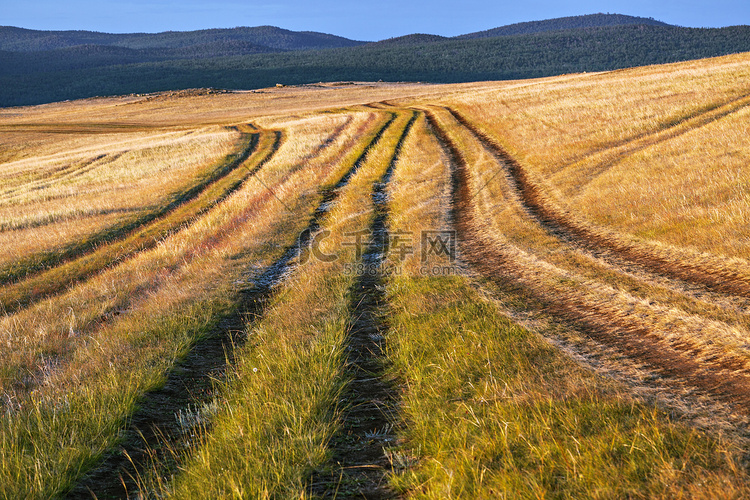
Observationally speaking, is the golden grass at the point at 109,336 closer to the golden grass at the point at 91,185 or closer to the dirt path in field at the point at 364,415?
the dirt path in field at the point at 364,415

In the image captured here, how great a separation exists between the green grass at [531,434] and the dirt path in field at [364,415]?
212 millimetres

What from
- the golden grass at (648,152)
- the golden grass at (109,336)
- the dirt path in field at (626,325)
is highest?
the golden grass at (648,152)

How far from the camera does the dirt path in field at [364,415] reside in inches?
176

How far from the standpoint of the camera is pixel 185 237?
16.2 metres

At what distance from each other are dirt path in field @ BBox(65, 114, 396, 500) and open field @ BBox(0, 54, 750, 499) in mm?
33

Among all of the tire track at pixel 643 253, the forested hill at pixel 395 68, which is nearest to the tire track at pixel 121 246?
the tire track at pixel 643 253

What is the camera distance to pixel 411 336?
7105 millimetres

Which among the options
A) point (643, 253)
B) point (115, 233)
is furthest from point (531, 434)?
point (115, 233)

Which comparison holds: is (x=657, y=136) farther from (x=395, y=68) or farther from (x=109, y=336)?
(x=395, y=68)

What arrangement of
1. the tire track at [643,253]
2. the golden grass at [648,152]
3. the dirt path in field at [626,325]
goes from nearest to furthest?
the dirt path in field at [626,325]
the tire track at [643,253]
the golden grass at [648,152]

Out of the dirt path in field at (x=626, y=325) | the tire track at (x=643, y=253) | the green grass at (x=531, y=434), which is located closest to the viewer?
the green grass at (x=531, y=434)

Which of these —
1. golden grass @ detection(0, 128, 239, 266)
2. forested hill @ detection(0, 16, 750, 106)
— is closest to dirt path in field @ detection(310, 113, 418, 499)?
golden grass @ detection(0, 128, 239, 266)

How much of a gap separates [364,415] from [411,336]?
1726 millimetres

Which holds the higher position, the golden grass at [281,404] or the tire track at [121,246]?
the golden grass at [281,404]
